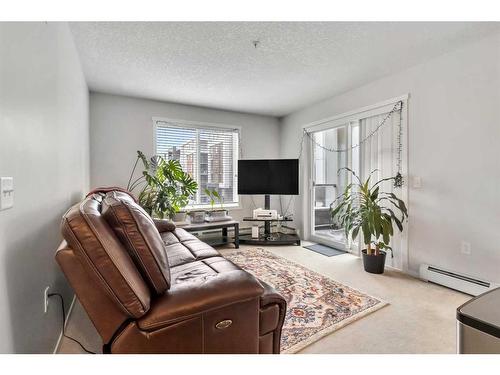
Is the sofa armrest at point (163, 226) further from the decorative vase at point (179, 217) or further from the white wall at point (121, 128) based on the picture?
the white wall at point (121, 128)

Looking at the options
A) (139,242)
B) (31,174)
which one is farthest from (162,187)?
(139,242)

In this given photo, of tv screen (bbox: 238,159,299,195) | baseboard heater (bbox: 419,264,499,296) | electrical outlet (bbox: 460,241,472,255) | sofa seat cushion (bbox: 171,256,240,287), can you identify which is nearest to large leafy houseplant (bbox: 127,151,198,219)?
tv screen (bbox: 238,159,299,195)

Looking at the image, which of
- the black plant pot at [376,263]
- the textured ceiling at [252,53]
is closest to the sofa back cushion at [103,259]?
the textured ceiling at [252,53]

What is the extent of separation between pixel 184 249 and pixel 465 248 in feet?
8.80

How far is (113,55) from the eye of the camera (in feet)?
8.72

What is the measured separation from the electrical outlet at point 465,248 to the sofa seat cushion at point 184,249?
239cm

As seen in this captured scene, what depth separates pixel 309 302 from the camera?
2.25 meters

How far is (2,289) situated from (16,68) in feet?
2.91

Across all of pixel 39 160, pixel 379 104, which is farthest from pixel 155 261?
pixel 379 104

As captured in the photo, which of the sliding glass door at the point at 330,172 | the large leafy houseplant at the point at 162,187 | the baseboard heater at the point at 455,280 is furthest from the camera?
the sliding glass door at the point at 330,172

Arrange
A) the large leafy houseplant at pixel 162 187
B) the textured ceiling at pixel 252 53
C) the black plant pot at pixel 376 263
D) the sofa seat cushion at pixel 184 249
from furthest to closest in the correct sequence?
the large leafy houseplant at pixel 162 187, the black plant pot at pixel 376 263, the textured ceiling at pixel 252 53, the sofa seat cushion at pixel 184 249

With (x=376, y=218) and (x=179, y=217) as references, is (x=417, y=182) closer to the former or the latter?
(x=376, y=218)

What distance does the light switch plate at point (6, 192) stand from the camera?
0.92 meters
